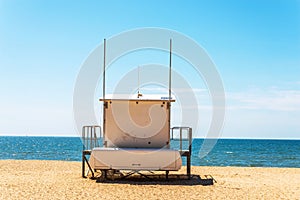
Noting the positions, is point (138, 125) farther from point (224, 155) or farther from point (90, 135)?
point (224, 155)

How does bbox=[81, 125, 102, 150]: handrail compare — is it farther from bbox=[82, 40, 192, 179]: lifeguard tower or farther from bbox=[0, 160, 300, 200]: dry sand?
bbox=[0, 160, 300, 200]: dry sand

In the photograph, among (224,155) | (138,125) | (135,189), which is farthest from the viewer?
(224,155)

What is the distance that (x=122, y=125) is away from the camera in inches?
658

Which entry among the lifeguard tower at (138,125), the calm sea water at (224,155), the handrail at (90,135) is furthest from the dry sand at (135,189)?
the calm sea water at (224,155)

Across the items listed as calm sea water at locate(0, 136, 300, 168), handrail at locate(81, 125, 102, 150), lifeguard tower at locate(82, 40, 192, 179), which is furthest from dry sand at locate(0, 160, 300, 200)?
calm sea water at locate(0, 136, 300, 168)

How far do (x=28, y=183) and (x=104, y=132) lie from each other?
3213mm

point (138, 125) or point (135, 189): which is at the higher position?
point (138, 125)

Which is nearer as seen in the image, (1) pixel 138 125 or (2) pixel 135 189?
(2) pixel 135 189

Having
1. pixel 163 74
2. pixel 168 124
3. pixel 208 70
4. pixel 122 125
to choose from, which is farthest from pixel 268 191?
pixel 208 70

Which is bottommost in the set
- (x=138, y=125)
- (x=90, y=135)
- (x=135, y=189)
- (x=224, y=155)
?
(x=224, y=155)

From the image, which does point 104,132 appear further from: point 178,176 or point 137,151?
point 178,176

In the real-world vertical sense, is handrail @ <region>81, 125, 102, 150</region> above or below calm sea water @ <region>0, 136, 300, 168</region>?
above

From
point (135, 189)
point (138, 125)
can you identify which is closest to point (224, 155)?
point (138, 125)

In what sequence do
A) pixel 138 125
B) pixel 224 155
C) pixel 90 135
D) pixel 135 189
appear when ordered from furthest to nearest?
pixel 224 155
pixel 90 135
pixel 138 125
pixel 135 189
